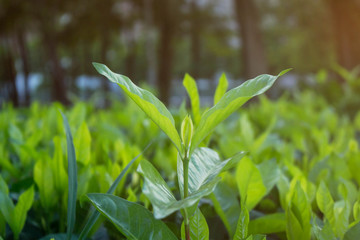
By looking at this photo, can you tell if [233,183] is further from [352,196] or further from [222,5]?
[222,5]

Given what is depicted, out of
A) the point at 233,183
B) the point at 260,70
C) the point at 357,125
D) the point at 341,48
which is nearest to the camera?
the point at 233,183

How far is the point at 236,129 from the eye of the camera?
2.49 m

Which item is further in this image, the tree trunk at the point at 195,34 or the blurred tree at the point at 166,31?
the tree trunk at the point at 195,34

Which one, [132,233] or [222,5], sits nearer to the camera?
[132,233]

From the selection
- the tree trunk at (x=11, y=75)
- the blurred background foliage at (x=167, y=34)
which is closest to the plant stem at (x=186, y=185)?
the blurred background foliage at (x=167, y=34)

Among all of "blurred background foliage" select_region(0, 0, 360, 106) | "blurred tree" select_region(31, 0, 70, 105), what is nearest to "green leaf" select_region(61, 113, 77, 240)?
"blurred background foliage" select_region(0, 0, 360, 106)

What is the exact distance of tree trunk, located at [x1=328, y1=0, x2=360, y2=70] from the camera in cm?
1104

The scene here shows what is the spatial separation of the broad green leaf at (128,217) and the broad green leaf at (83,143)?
0.38m

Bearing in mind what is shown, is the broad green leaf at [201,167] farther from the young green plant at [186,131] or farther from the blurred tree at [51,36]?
the blurred tree at [51,36]

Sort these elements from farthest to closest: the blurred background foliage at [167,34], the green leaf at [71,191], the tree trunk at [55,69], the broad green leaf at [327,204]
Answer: the tree trunk at [55,69] < the blurred background foliage at [167,34] < the broad green leaf at [327,204] < the green leaf at [71,191]

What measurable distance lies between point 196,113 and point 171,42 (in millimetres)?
24262

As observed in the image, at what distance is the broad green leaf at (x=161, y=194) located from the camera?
0.60m

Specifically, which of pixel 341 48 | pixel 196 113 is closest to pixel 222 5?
pixel 341 48

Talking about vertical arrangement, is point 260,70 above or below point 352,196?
below
